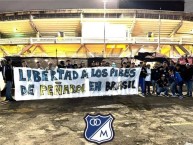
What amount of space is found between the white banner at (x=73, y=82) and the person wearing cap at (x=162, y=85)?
4.13 feet

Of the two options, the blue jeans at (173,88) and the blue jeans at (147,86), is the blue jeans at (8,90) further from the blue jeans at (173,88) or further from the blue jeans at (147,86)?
the blue jeans at (173,88)

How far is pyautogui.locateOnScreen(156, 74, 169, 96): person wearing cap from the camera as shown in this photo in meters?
14.9

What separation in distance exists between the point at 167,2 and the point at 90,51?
1133 inches

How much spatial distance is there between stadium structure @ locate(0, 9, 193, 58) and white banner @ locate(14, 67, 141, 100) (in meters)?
34.1

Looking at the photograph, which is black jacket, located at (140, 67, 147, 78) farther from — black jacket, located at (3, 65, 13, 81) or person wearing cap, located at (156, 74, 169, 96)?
black jacket, located at (3, 65, 13, 81)

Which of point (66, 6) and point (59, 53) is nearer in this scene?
point (59, 53)

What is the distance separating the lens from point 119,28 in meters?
56.4

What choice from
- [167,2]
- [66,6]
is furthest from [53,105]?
[167,2]

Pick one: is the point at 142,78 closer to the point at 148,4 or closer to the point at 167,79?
the point at 167,79

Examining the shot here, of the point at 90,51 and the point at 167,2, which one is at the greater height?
the point at 167,2

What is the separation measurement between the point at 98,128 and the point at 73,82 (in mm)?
8543

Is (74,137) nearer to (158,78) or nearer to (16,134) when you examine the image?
(16,134)

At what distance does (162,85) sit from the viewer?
14.9 meters

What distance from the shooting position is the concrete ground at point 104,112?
8.03 m
